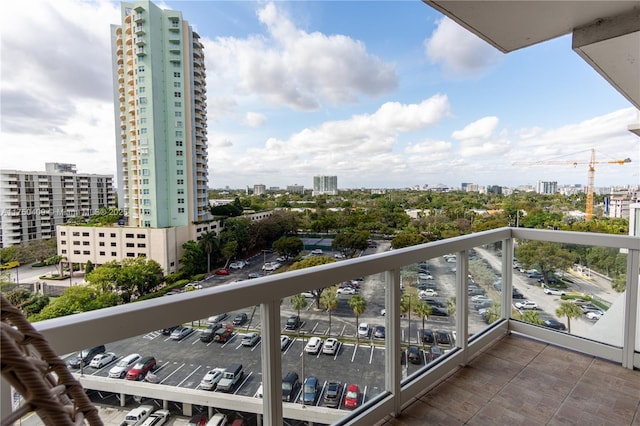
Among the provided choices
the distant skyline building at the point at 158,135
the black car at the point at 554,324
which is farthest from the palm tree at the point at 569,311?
the distant skyline building at the point at 158,135

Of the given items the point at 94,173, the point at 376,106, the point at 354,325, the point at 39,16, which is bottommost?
the point at 354,325

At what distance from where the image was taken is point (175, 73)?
12.5 m

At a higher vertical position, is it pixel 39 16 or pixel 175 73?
pixel 175 73

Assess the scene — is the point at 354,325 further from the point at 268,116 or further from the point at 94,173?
the point at 268,116

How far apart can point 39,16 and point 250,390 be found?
689 centimetres

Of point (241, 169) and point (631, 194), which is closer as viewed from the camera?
point (631, 194)

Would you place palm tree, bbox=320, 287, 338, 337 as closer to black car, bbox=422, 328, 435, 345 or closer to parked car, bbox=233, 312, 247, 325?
parked car, bbox=233, 312, 247, 325

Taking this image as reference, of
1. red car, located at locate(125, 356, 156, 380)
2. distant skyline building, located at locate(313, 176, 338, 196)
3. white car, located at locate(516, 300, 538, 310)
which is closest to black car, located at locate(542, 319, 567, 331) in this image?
white car, located at locate(516, 300, 538, 310)

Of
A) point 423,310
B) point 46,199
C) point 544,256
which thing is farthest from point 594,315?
point 46,199

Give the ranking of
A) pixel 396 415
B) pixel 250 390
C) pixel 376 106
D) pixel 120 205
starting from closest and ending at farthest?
pixel 250 390
pixel 396 415
pixel 120 205
pixel 376 106

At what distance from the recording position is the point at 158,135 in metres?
11.5

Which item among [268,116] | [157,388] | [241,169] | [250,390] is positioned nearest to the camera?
[157,388]

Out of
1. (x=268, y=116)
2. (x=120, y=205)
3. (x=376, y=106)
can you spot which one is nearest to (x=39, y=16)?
(x=120, y=205)

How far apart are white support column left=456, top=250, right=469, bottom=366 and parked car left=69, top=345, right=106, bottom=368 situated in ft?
7.34
